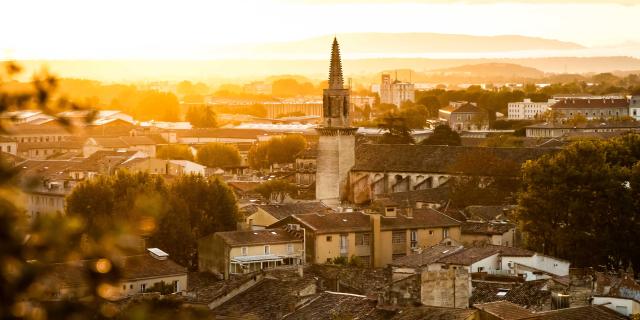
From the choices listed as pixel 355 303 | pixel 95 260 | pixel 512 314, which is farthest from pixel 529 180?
pixel 95 260

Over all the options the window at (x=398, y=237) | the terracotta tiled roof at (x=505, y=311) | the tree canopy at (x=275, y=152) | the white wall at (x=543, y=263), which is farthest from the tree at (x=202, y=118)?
the terracotta tiled roof at (x=505, y=311)

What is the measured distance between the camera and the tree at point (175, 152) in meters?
89.6

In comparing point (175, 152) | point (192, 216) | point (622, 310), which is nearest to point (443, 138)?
point (175, 152)

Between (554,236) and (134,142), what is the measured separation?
55774 millimetres

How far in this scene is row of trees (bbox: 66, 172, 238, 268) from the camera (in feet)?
138

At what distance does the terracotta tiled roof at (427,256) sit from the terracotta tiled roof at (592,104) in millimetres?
110809

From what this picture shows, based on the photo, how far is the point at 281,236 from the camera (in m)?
39.9

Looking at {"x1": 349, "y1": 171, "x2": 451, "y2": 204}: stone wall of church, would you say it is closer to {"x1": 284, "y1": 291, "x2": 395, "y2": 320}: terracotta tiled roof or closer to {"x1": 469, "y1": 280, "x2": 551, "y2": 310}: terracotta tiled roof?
{"x1": 469, "y1": 280, "x2": 551, "y2": 310}: terracotta tiled roof

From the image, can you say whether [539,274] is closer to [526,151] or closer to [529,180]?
[529,180]

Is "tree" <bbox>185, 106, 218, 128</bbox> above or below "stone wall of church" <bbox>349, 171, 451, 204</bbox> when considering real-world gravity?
below

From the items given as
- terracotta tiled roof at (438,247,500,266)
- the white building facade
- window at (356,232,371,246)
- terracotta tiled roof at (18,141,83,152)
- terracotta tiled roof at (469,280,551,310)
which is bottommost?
the white building facade

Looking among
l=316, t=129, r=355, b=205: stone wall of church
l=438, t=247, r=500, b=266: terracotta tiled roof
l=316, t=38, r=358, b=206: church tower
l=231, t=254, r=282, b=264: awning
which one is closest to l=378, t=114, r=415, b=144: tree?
l=316, t=38, r=358, b=206: church tower

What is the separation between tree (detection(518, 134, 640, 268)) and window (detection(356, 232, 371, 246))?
4.63 metres

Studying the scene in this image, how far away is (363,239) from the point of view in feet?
137
